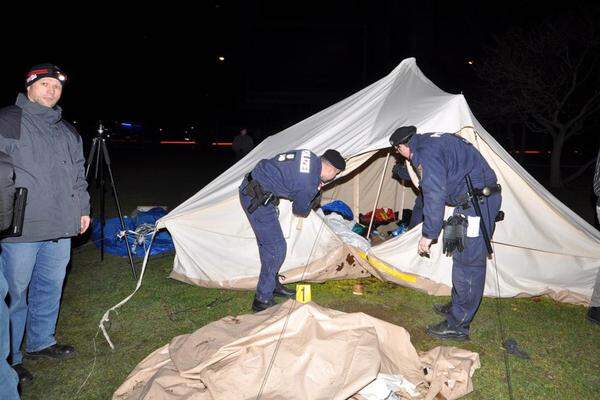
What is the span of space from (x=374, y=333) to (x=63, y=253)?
2.28m

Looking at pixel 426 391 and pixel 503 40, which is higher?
pixel 503 40

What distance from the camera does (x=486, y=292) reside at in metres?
4.21

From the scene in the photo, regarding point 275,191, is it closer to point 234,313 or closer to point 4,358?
point 234,313

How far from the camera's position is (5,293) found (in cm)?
199

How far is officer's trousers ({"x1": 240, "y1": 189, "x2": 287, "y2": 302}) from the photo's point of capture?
368cm

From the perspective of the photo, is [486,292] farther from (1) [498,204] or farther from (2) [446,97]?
(2) [446,97]

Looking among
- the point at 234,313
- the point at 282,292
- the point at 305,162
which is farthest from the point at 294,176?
the point at 234,313

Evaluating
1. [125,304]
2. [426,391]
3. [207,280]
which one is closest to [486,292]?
[426,391]

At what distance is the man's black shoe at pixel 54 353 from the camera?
3.02 meters

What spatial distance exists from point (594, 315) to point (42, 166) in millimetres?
4799

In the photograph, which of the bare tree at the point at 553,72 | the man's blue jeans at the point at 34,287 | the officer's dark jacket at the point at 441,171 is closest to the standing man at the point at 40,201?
the man's blue jeans at the point at 34,287

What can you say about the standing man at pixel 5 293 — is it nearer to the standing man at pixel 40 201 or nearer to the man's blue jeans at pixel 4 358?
the man's blue jeans at pixel 4 358

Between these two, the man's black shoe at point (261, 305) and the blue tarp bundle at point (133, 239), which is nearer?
the man's black shoe at point (261, 305)

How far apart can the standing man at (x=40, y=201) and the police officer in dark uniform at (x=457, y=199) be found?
2.53 metres
